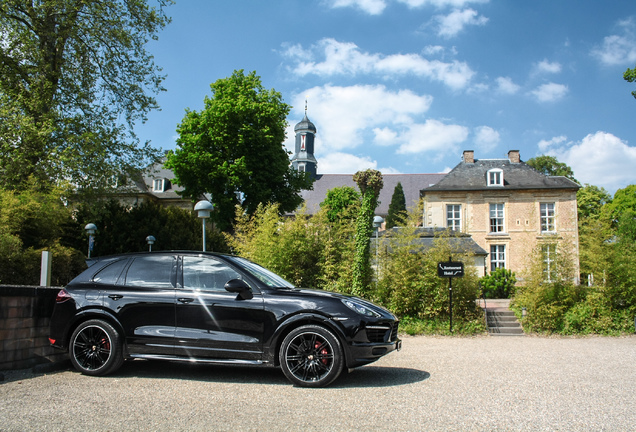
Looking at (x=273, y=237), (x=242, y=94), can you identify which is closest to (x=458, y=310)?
(x=273, y=237)

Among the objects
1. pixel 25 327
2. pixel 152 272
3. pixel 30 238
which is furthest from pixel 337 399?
pixel 30 238

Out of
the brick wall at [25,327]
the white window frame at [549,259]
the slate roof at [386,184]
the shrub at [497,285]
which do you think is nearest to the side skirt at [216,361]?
the brick wall at [25,327]

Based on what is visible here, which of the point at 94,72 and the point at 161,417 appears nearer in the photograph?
the point at 161,417

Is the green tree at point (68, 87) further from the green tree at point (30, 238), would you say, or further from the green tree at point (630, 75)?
the green tree at point (630, 75)

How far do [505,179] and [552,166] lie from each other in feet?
60.0

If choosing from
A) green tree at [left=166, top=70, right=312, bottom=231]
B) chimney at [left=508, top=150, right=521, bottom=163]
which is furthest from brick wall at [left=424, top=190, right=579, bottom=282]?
green tree at [left=166, top=70, right=312, bottom=231]

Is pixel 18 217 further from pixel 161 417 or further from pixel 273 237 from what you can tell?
pixel 161 417

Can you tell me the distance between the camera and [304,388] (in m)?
5.38

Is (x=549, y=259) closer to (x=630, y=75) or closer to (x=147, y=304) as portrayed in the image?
(x=630, y=75)

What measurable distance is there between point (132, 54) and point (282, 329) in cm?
1641

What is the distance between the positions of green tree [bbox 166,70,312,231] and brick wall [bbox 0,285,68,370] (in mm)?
21822

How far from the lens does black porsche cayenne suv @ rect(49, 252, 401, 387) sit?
17.8 ft

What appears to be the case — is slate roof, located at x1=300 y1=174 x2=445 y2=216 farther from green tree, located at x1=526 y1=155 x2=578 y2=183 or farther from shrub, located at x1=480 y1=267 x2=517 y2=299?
shrub, located at x1=480 y1=267 x2=517 y2=299

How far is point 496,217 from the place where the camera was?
3631 cm
